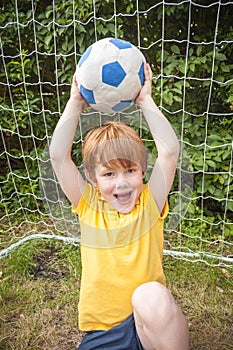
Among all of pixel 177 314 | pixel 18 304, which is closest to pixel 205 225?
pixel 18 304

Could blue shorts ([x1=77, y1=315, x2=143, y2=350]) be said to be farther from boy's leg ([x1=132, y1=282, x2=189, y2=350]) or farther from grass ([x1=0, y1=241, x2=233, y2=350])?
grass ([x1=0, y1=241, x2=233, y2=350])

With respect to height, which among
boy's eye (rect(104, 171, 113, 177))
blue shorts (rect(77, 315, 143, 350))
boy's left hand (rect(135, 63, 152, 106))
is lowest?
blue shorts (rect(77, 315, 143, 350))

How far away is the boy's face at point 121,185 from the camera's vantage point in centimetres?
123

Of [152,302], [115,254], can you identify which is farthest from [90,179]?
[152,302]

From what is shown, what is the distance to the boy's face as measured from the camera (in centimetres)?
123

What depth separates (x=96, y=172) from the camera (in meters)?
1.28

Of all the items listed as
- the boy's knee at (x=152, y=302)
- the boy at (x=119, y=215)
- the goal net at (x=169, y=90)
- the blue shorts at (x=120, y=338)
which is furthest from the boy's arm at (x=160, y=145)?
the goal net at (x=169, y=90)

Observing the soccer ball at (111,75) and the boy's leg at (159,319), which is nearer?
the boy's leg at (159,319)

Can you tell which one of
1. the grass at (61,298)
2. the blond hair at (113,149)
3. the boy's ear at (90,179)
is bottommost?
the grass at (61,298)

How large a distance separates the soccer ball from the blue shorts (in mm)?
644

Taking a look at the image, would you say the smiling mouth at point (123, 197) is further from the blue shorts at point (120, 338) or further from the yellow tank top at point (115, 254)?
the blue shorts at point (120, 338)

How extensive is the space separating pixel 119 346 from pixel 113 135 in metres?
0.61

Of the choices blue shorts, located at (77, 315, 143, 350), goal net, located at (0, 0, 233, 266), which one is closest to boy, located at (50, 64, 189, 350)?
blue shorts, located at (77, 315, 143, 350)

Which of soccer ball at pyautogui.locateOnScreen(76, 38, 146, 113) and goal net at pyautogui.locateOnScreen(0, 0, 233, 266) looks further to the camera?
goal net at pyautogui.locateOnScreen(0, 0, 233, 266)
